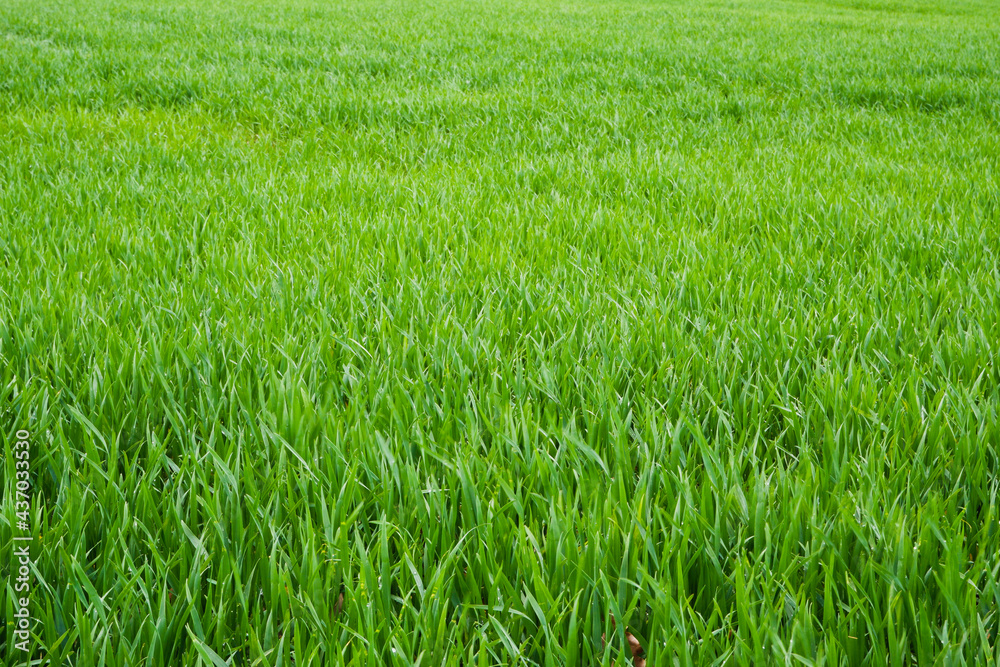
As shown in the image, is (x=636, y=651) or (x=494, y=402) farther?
(x=494, y=402)

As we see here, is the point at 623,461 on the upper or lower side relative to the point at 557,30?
lower

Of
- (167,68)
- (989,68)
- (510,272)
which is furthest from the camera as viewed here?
(989,68)

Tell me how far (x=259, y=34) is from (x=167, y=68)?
2.90 metres

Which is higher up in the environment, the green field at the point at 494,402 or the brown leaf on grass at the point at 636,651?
the green field at the point at 494,402

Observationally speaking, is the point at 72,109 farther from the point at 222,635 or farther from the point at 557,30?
the point at 557,30

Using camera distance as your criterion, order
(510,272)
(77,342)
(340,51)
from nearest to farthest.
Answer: (77,342) < (510,272) < (340,51)

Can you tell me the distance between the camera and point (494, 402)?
1504mm

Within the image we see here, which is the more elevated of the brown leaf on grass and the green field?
the green field

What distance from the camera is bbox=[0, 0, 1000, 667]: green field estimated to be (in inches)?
38.2

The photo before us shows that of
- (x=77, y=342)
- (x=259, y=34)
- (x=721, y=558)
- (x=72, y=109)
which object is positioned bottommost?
(x=721, y=558)

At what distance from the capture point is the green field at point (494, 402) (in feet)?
3.18

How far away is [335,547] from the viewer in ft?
3.46

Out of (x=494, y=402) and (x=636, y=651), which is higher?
(x=494, y=402)

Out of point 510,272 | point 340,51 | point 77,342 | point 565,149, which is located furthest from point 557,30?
point 77,342
